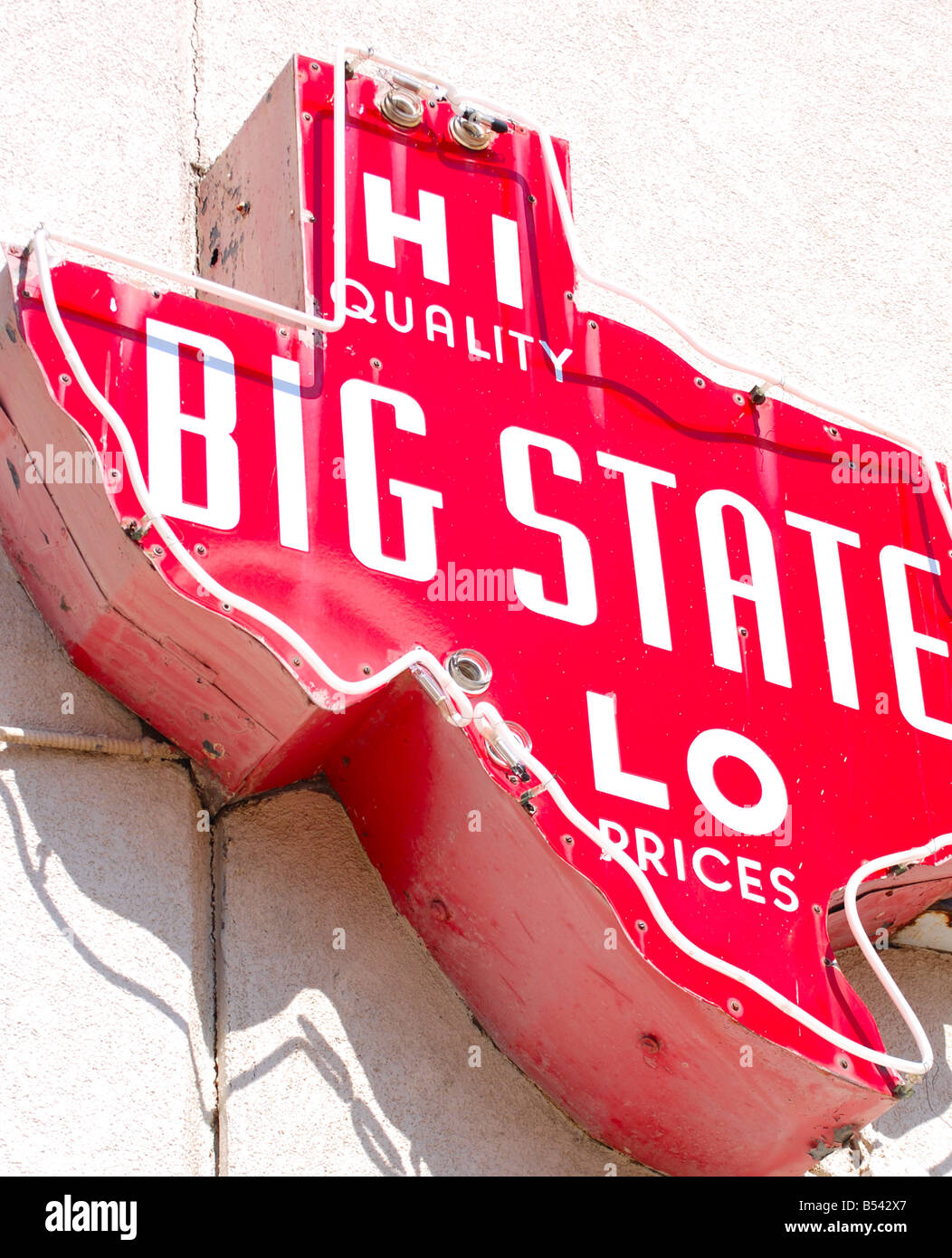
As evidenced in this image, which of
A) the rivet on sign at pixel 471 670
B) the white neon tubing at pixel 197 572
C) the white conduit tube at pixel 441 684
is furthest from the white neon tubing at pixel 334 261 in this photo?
the rivet on sign at pixel 471 670

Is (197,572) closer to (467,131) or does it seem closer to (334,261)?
(334,261)

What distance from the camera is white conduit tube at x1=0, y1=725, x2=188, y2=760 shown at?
3904mm

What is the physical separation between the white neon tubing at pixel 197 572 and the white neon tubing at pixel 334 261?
8.5 inches

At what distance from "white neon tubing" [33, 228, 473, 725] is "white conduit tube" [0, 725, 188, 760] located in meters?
0.48

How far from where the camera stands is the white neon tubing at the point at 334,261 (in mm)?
4008

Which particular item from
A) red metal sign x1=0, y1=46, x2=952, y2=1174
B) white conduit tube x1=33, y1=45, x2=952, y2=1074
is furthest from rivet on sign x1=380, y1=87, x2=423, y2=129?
white conduit tube x1=33, y1=45, x2=952, y2=1074

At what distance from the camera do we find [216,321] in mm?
3979

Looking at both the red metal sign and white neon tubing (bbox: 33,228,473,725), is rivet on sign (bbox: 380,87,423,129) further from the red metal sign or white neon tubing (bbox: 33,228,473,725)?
white neon tubing (bbox: 33,228,473,725)

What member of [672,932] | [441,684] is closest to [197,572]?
[441,684]

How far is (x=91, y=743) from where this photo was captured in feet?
13.0

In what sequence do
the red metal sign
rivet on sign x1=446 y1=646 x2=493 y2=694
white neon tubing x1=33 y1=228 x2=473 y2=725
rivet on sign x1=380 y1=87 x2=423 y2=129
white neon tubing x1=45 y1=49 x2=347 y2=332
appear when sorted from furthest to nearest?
rivet on sign x1=380 y1=87 x2=423 y2=129 → white neon tubing x1=45 y1=49 x2=347 y2=332 → rivet on sign x1=446 y1=646 x2=493 y2=694 → the red metal sign → white neon tubing x1=33 y1=228 x2=473 y2=725
